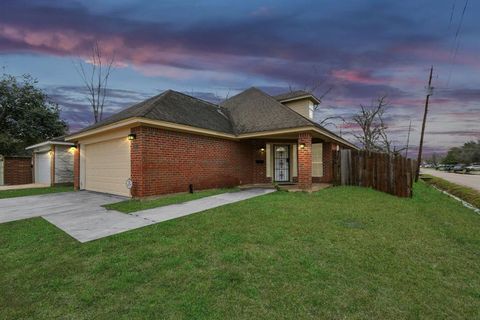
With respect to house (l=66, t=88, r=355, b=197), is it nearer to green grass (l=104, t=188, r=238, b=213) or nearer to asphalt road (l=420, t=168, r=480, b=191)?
green grass (l=104, t=188, r=238, b=213)

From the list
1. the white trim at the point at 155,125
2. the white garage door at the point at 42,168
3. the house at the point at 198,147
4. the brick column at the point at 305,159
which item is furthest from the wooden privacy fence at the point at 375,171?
the white garage door at the point at 42,168

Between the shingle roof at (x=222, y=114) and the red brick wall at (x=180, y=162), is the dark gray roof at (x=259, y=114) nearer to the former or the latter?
the shingle roof at (x=222, y=114)

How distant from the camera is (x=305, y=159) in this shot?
34.4ft

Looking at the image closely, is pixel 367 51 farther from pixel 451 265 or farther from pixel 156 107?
pixel 451 265

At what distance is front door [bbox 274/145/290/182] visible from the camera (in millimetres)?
13725

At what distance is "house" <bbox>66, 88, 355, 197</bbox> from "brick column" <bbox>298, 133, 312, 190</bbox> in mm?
41

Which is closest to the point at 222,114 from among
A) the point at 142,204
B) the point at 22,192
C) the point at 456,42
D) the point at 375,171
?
the point at 142,204

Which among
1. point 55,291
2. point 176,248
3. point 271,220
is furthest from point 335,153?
point 55,291

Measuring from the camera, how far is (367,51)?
13922 mm

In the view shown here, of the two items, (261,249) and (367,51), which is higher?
(367,51)

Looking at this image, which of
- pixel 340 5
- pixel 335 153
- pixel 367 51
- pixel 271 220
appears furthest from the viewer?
pixel 367 51

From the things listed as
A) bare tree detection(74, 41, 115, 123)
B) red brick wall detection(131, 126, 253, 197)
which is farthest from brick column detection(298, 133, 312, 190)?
bare tree detection(74, 41, 115, 123)

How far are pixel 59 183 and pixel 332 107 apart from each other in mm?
26758

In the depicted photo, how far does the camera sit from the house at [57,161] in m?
16.1
